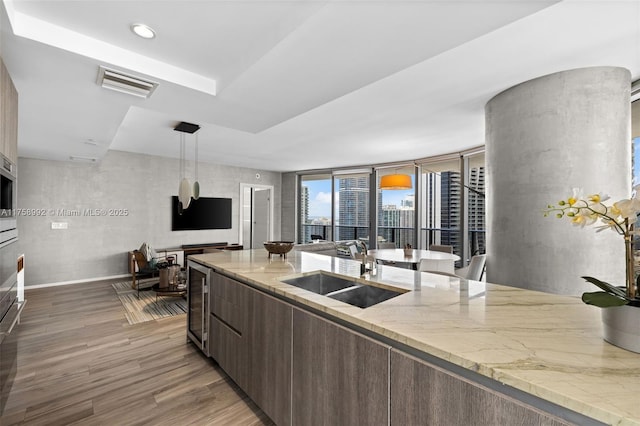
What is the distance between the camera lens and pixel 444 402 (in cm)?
93

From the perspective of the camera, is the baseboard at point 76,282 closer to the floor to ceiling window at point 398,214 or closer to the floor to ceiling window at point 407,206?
the floor to ceiling window at point 407,206

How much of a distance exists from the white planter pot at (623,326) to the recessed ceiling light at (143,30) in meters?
2.51

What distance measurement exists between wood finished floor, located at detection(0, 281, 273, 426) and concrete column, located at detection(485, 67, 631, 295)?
272 cm

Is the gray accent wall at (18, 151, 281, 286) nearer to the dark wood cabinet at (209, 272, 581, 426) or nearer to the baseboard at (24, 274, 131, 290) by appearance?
the baseboard at (24, 274, 131, 290)

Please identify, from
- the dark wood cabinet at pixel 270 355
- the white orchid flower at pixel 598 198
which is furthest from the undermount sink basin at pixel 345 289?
the white orchid flower at pixel 598 198

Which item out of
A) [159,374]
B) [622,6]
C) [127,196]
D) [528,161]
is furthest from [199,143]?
[622,6]

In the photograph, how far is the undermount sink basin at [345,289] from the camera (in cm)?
174

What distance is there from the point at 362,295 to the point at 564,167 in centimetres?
228

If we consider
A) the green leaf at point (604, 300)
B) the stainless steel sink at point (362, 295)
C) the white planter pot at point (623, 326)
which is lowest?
the stainless steel sink at point (362, 295)

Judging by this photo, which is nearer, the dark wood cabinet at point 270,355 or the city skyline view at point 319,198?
the dark wood cabinet at point 270,355

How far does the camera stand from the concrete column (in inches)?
101

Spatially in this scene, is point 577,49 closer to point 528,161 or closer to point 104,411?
point 528,161

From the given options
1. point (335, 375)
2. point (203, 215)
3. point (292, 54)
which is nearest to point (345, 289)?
point (335, 375)

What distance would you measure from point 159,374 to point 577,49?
422 cm
